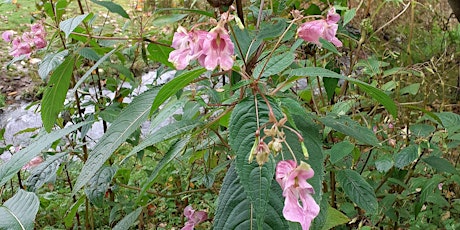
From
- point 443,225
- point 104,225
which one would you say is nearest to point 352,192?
point 443,225

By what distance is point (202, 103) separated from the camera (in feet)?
2.56

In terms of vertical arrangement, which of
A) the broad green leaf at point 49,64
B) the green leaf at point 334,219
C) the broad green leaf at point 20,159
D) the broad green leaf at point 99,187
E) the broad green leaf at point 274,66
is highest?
the broad green leaf at point 274,66

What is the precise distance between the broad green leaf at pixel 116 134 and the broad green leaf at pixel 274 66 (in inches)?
6.9

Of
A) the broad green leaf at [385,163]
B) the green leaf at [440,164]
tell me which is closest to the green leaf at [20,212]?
the broad green leaf at [385,163]

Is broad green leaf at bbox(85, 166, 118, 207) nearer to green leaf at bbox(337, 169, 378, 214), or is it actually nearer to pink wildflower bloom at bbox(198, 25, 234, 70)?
green leaf at bbox(337, 169, 378, 214)

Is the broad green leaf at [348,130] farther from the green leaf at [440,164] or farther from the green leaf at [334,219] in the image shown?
the green leaf at [440,164]

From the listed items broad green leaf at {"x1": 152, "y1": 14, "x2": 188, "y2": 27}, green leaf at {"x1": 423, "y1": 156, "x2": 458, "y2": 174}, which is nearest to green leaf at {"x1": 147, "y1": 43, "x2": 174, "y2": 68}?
broad green leaf at {"x1": 152, "y1": 14, "x2": 188, "y2": 27}

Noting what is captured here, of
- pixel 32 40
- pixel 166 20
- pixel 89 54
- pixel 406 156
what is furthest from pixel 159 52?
pixel 406 156

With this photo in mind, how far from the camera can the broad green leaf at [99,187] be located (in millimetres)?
1151

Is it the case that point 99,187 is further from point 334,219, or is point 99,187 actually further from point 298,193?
point 298,193

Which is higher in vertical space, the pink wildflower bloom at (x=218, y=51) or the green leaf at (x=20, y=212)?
the pink wildflower bloom at (x=218, y=51)

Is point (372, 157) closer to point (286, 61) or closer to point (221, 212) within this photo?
point (286, 61)

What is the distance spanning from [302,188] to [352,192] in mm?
506

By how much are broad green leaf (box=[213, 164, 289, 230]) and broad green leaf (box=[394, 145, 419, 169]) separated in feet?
2.04
